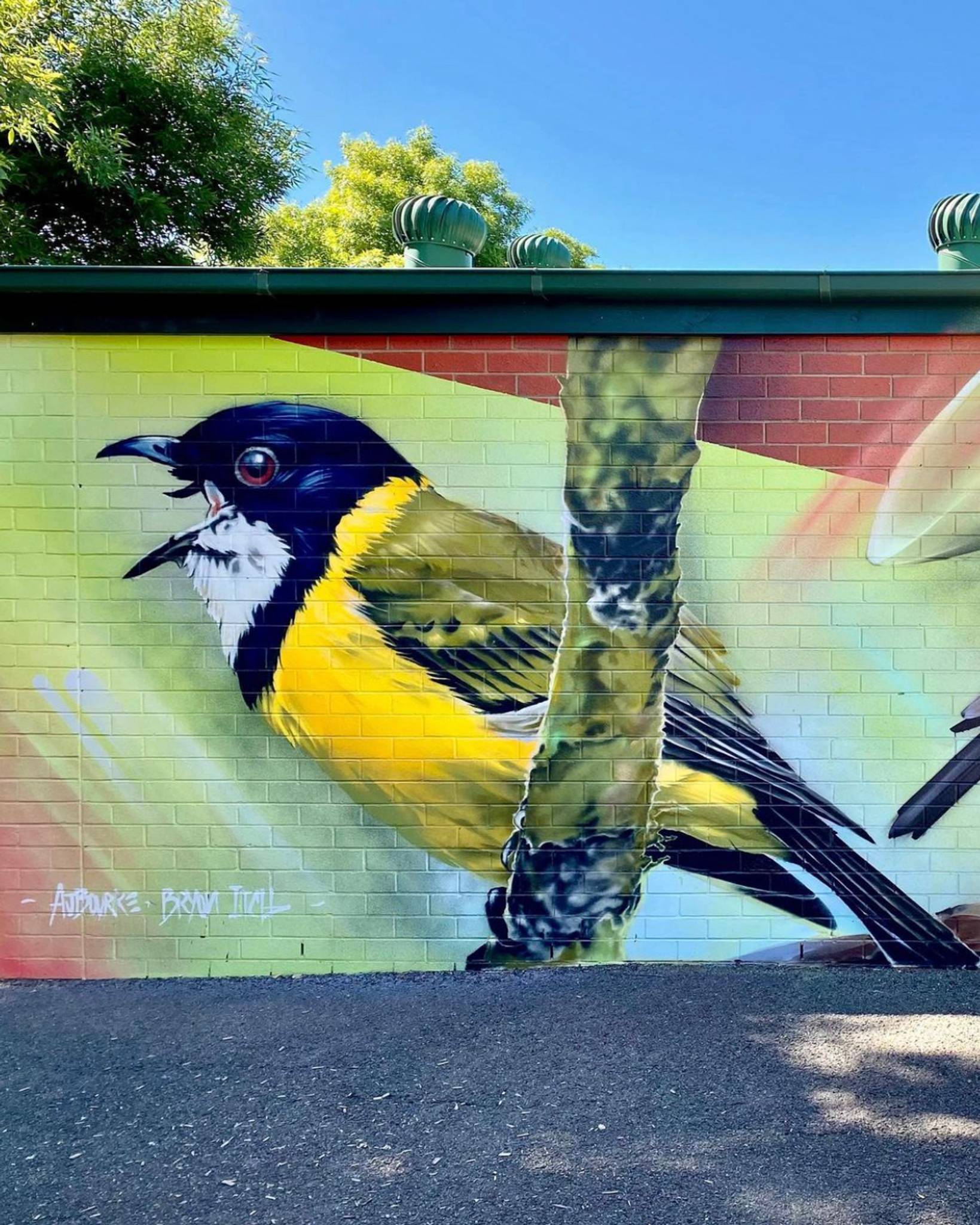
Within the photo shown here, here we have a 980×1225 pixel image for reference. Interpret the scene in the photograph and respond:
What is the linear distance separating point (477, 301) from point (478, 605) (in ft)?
4.40

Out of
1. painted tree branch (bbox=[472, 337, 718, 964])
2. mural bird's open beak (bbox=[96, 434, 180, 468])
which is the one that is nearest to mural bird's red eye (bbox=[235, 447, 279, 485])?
mural bird's open beak (bbox=[96, 434, 180, 468])

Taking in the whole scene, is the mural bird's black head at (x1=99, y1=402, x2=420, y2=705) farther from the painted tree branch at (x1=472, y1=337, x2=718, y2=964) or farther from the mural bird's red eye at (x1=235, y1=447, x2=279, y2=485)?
the painted tree branch at (x1=472, y1=337, x2=718, y2=964)

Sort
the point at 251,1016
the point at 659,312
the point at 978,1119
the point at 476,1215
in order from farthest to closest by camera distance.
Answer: the point at 659,312
the point at 251,1016
the point at 978,1119
the point at 476,1215

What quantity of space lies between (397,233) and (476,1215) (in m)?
4.00

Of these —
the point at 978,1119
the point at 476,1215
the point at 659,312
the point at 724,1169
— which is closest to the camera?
the point at 476,1215

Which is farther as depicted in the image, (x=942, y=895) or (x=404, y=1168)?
(x=942, y=895)

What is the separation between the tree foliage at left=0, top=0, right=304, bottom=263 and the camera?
861 centimetres

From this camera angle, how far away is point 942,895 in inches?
155

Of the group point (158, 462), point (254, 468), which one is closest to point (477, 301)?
point (254, 468)

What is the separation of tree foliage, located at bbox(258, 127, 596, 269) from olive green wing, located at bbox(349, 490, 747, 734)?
44.7 ft

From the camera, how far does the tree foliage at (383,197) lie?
16984mm

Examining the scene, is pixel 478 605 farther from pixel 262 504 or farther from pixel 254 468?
pixel 254 468

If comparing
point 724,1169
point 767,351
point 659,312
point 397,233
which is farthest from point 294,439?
point 724,1169

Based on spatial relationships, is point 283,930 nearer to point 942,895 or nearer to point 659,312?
point 942,895
